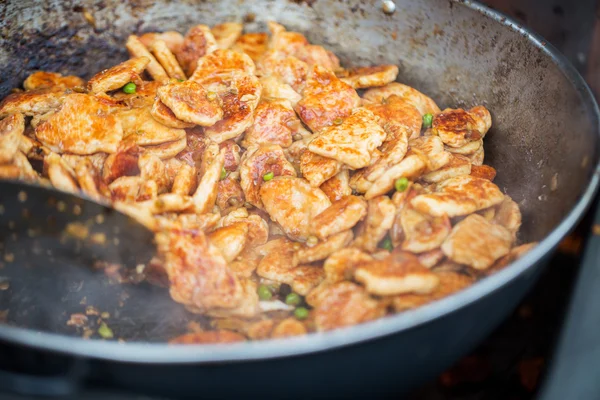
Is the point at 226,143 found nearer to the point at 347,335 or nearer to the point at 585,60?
the point at 347,335

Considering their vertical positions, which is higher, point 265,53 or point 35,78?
point 265,53

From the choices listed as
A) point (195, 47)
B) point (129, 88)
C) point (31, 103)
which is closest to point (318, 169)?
point (129, 88)

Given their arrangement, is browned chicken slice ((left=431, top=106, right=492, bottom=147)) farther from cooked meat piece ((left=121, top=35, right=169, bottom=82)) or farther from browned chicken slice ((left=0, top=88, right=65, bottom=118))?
browned chicken slice ((left=0, top=88, right=65, bottom=118))

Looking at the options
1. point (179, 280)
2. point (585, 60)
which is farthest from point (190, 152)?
point (585, 60)

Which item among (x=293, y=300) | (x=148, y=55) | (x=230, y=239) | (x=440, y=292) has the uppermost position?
(x=148, y=55)

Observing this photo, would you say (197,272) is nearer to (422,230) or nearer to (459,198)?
(422,230)

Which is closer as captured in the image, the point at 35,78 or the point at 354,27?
the point at 35,78

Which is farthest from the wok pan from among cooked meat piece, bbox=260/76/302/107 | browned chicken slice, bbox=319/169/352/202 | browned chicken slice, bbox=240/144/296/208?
browned chicken slice, bbox=319/169/352/202
